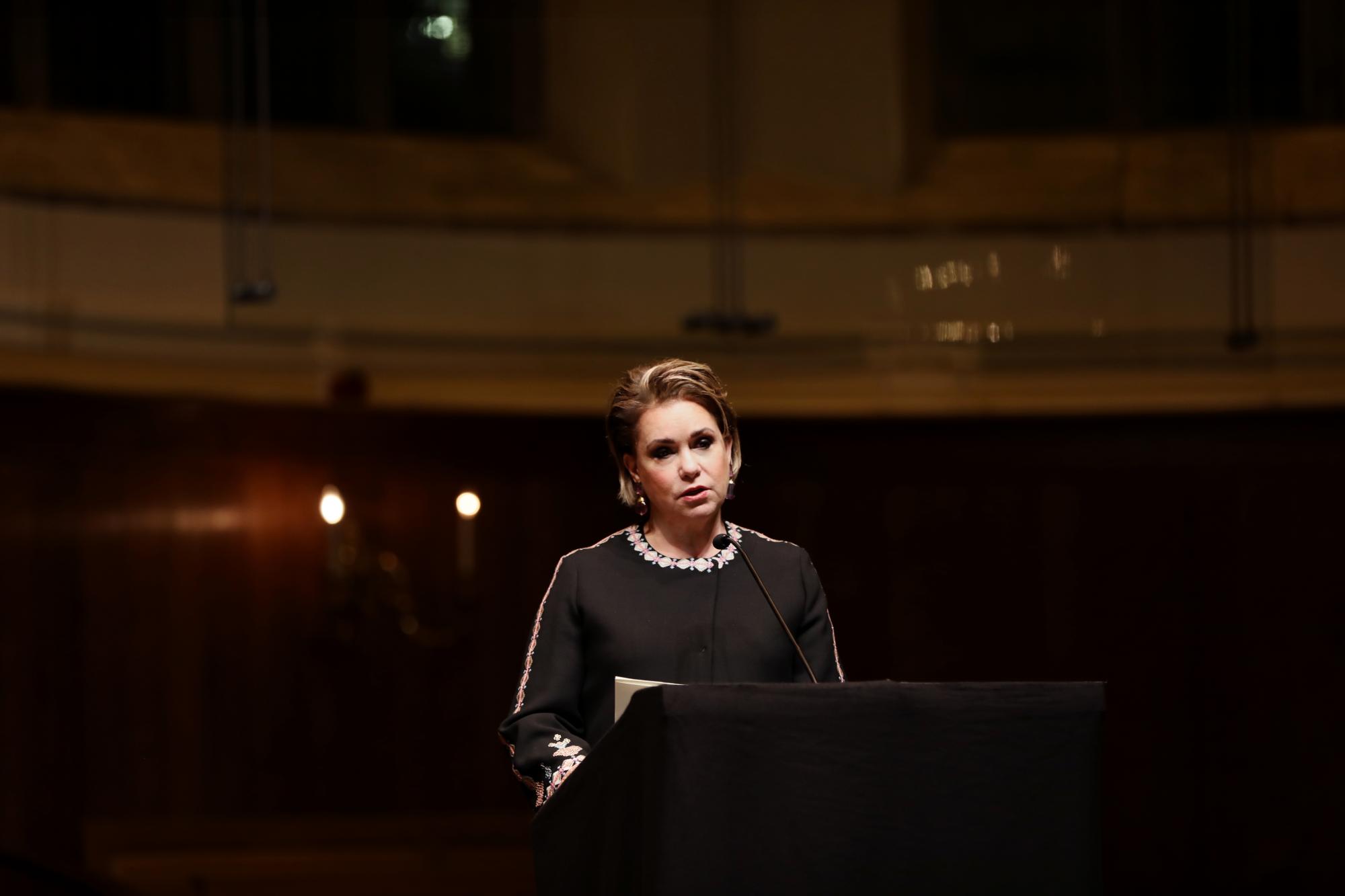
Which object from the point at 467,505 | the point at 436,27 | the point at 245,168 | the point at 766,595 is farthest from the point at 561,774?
the point at 436,27

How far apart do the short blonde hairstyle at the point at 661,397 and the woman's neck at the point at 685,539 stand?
6 cm

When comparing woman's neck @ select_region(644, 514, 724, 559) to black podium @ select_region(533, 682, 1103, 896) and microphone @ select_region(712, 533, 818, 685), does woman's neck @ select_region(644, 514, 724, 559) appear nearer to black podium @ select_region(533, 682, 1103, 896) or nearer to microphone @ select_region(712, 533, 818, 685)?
microphone @ select_region(712, 533, 818, 685)

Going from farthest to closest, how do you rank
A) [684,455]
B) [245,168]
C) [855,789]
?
[245,168] → [684,455] → [855,789]

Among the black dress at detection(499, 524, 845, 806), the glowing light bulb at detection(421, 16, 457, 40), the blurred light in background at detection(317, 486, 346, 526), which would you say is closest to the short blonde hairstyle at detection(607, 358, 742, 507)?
the black dress at detection(499, 524, 845, 806)

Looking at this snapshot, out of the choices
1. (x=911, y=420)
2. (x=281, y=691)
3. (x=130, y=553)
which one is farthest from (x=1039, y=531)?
(x=130, y=553)

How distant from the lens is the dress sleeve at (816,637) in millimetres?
2168

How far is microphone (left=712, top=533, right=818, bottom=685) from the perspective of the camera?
1.98m

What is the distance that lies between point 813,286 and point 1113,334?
110 centimetres

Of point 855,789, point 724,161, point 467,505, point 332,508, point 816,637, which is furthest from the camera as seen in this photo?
point 724,161

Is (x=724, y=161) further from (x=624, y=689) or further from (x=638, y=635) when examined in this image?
(x=624, y=689)

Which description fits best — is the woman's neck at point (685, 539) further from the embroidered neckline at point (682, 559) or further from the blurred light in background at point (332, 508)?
the blurred light in background at point (332, 508)

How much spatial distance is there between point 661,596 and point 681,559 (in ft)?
0.23

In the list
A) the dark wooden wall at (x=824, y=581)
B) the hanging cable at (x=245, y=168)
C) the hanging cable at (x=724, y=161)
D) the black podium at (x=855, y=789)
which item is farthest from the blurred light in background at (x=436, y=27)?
the black podium at (x=855, y=789)

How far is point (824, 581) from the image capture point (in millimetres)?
6020
